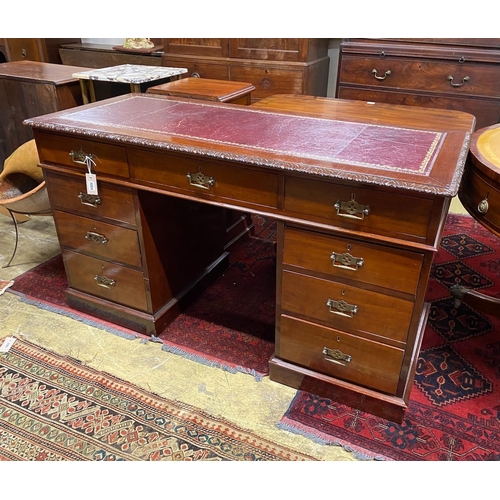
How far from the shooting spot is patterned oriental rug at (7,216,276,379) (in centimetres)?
200

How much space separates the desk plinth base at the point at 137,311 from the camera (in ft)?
6.86

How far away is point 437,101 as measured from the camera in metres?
2.82

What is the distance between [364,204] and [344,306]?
379 mm

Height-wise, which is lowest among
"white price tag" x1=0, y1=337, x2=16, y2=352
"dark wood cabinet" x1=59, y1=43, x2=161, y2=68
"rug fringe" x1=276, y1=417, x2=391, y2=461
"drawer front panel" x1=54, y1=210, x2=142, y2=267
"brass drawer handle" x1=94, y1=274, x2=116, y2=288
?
"white price tag" x1=0, y1=337, x2=16, y2=352

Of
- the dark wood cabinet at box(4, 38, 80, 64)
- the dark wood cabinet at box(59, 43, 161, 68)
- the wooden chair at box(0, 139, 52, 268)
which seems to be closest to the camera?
the wooden chair at box(0, 139, 52, 268)

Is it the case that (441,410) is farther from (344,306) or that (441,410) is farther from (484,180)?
(484,180)

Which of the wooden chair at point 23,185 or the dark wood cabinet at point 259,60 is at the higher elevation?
the dark wood cabinet at point 259,60

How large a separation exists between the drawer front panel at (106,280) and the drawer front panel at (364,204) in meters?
0.86

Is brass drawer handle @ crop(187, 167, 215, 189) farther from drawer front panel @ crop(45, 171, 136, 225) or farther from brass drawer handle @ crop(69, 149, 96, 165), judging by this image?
brass drawer handle @ crop(69, 149, 96, 165)

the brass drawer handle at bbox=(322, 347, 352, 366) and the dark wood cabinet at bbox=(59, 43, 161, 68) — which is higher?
the dark wood cabinet at bbox=(59, 43, 161, 68)

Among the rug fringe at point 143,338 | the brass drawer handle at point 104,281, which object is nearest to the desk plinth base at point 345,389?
the rug fringe at point 143,338

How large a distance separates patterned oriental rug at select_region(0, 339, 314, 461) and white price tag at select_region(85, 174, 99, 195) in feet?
2.38

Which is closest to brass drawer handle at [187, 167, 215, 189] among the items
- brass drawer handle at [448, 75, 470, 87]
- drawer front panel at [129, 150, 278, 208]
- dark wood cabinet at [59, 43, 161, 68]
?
drawer front panel at [129, 150, 278, 208]

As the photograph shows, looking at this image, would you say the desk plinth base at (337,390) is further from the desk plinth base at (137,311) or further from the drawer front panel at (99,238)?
the drawer front panel at (99,238)
